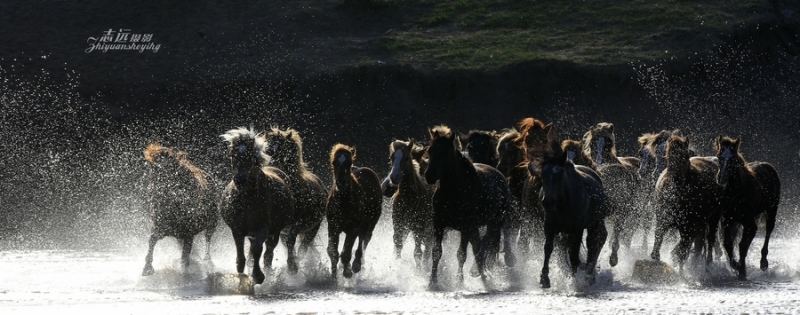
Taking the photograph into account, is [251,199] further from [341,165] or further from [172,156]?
[172,156]

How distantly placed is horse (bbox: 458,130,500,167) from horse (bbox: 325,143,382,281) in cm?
203

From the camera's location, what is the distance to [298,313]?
11891 millimetres

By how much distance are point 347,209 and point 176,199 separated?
2.57 m

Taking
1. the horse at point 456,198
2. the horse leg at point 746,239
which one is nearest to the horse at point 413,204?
the horse at point 456,198

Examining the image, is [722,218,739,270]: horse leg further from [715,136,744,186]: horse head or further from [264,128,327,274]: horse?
[264,128,327,274]: horse

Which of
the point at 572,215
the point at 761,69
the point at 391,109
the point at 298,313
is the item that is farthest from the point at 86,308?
the point at 761,69

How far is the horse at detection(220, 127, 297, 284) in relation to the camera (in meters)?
13.7

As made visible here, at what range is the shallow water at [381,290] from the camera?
12.2 m

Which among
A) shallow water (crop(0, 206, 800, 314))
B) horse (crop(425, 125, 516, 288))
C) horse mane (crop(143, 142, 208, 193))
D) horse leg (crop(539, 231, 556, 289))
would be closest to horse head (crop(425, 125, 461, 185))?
horse (crop(425, 125, 516, 288))

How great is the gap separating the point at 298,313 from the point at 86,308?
2.21 m

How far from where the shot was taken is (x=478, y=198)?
1428cm

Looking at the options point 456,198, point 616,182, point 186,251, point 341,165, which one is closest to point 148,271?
point 186,251

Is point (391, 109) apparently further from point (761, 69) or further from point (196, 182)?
point (196, 182)

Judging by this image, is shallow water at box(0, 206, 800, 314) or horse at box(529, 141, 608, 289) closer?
shallow water at box(0, 206, 800, 314)
